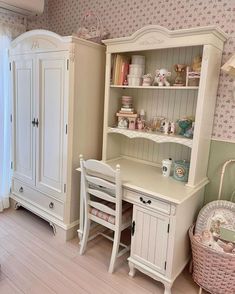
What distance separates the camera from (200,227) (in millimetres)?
1959

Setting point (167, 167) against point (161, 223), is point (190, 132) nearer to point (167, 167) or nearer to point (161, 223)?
point (167, 167)

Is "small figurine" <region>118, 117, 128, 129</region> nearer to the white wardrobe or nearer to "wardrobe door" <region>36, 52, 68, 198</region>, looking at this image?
the white wardrobe

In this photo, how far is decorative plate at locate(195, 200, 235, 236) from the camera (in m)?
1.89

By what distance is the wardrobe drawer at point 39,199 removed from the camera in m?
2.46

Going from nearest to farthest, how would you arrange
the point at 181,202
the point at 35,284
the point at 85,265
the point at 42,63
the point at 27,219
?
1. the point at 181,202
2. the point at 35,284
3. the point at 85,265
4. the point at 42,63
5. the point at 27,219

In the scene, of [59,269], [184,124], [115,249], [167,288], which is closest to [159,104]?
[184,124]

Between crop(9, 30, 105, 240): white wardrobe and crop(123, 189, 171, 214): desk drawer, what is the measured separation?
664mm

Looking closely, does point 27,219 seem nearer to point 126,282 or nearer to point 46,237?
point 46,237

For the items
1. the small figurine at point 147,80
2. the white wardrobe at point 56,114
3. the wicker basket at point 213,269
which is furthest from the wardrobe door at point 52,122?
the wicker basket at point 213,269

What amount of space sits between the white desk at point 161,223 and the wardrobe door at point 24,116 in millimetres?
1190

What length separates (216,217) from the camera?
6.29 ft

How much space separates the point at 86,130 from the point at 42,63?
2.48 feet

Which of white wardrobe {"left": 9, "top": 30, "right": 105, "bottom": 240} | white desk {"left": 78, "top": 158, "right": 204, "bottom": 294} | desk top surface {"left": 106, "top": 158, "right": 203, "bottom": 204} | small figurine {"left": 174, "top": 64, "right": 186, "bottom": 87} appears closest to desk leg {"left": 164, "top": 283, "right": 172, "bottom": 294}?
white desk {"left": 78, "top": 158, "right": 204, "bottom": 294}

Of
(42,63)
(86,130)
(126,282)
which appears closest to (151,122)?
(86,130)
